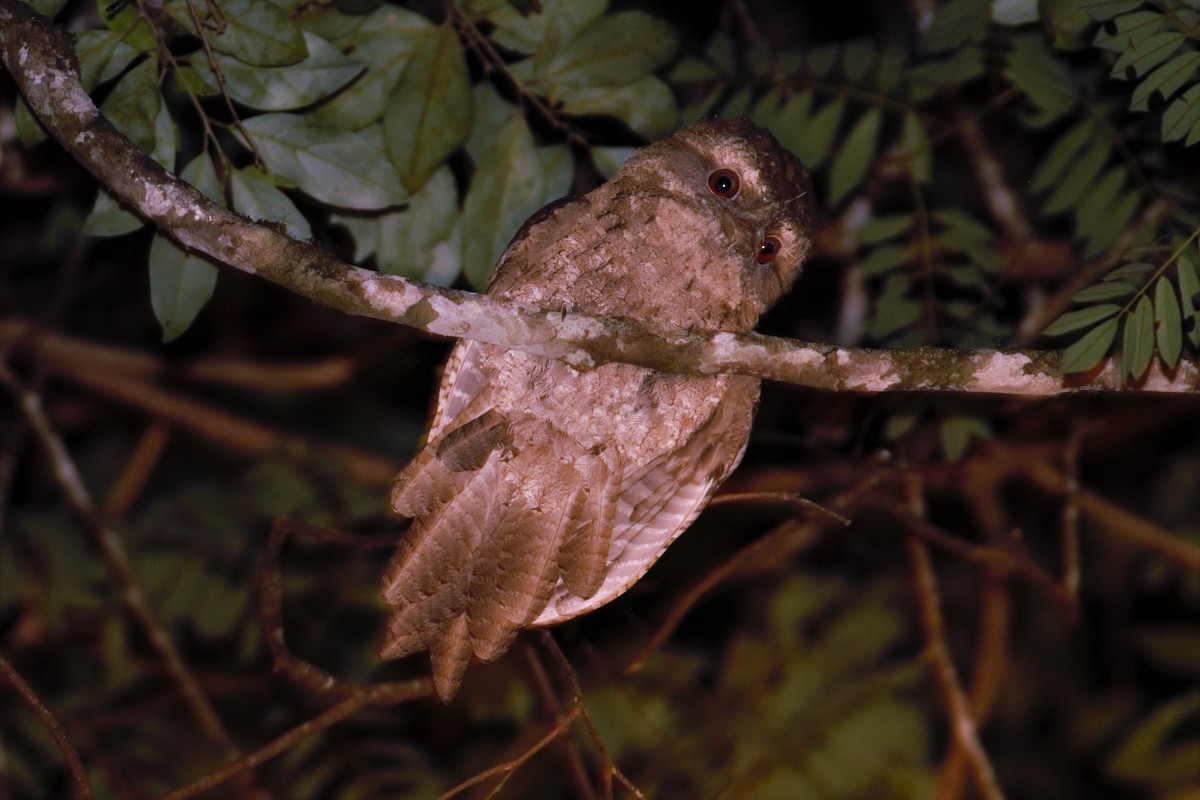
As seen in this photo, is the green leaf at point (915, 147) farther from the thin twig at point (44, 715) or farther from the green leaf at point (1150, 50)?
the thin twig at point (44, 715)

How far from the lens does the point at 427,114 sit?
2.02m

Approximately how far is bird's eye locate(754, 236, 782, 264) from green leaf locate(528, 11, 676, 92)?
0.46m

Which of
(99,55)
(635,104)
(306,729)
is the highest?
(99,55)

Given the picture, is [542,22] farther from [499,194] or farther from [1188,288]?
[1188,288]

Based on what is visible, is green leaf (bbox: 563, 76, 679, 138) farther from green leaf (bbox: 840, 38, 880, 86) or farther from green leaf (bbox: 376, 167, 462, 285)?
green leaf (bbox: 840, 38, 880, 86)

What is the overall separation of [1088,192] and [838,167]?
2.01 feet

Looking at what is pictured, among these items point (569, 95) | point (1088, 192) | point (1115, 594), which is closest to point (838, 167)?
point (1088, 192)

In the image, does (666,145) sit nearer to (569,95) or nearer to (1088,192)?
(569,95)

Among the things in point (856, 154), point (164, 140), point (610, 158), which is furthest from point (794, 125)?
point (164, 140)

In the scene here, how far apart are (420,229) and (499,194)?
0.19m

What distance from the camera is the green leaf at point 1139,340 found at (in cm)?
179

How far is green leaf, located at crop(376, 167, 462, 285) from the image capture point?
219cm

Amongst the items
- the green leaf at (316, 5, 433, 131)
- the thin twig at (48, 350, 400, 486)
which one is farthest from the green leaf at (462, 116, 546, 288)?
the thin twig at (48, 350, 400, 486)

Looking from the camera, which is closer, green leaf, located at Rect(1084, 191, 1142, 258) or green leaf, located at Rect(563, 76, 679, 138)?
green leaf, located at Rect(563, 76, 679, 138)
